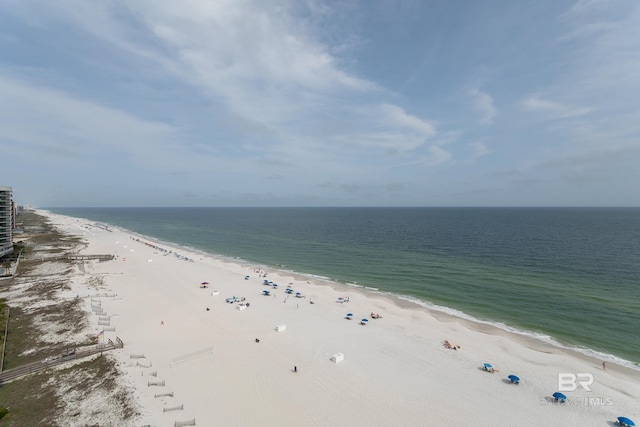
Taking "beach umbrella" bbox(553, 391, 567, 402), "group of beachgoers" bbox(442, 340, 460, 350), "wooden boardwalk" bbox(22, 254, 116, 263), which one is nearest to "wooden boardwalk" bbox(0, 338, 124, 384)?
"group of beachgoers" bbox(442, 340, 460, 350)

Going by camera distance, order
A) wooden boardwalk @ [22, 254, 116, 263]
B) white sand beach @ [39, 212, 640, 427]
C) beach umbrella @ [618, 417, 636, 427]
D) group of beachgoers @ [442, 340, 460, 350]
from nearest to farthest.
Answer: beach umbrella @ [618, 417, 636, 427]
white sand beach @ [39, 212, 640, 427]
group of beachgoers @ [442, 340, 460, 350]
wooden boardwalk @ [22, 254, 116, 263]

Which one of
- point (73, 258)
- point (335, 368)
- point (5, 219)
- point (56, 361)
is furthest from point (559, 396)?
point (5, 219)

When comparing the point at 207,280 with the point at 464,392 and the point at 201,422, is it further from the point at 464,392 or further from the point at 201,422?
the point at 464,392

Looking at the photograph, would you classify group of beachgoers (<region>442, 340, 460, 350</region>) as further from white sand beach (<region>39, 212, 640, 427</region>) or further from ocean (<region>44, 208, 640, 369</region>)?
ocean (<region>44, 208, 640, 369</region>)

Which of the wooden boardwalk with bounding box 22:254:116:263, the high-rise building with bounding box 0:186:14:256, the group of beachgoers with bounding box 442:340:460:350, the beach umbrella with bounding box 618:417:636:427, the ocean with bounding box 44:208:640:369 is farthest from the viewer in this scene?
the wooden boardwalk with bounding box 22:254:116:263

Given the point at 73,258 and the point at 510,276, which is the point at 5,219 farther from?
the point at 510,276
